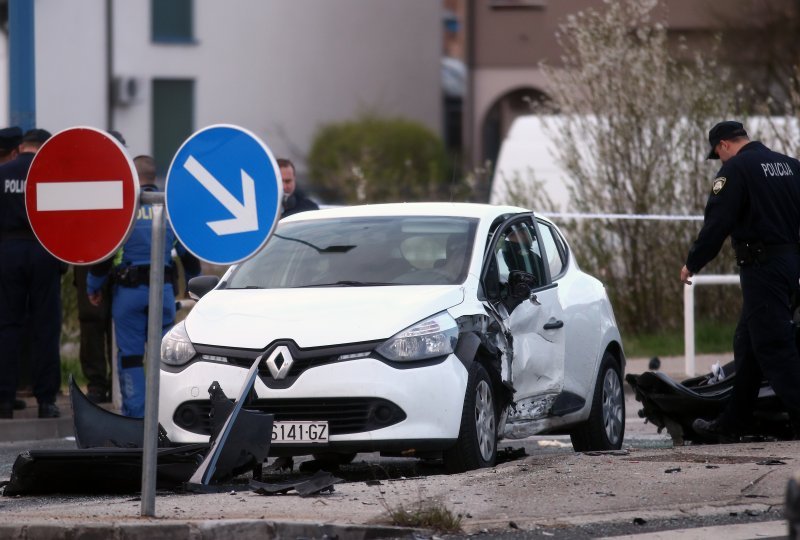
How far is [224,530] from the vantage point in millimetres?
6598

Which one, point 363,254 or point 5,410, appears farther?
point 5,410

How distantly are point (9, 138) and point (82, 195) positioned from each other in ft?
16.9

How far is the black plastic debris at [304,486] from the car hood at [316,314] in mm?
696

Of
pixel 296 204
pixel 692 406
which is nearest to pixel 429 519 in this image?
pixel 692 406

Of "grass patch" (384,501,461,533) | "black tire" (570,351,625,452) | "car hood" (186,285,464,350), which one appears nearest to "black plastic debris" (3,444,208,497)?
"car hood" (186,285,464,350)

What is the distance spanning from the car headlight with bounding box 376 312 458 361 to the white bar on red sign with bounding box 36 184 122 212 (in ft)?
5.80

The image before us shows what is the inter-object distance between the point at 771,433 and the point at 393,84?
3326 cm

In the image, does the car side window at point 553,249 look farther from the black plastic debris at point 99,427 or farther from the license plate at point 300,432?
the black plastic debris at point 99,427

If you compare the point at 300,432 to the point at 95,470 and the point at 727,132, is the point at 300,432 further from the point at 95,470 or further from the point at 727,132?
the point at 727,132

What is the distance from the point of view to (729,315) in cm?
1828

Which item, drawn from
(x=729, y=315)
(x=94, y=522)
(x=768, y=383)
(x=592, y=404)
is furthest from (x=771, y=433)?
(x=729, y=315)

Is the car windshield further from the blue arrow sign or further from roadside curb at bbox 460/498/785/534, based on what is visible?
roadside curb at bbox 460/498/785/534

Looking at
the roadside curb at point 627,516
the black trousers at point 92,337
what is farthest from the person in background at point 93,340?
the roadside curb at point 627,516

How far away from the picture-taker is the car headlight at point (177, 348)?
27.9ft
